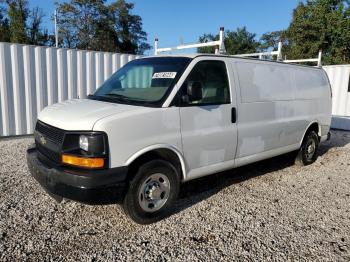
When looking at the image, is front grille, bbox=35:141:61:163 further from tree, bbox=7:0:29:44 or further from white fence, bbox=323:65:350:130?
tree, bbox=7:0:29:44

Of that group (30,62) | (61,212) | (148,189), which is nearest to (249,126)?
(148,189)

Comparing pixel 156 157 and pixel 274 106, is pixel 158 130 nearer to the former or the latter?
pixel 156 157

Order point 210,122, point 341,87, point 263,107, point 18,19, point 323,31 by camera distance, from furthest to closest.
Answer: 1. point 18,19
2. point 323,31
3. point 341,87
4. point 263,107
5. point 210,122

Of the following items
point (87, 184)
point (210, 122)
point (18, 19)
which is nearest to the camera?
point (87, 184)

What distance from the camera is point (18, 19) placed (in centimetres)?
3369

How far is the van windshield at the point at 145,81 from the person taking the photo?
3.86 m

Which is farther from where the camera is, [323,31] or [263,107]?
[323,31]

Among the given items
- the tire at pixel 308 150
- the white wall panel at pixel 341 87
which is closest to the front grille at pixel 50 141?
the tire at pixel 308 150

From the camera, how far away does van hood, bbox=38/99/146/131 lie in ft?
10.7

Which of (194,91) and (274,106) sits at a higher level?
(194,91)

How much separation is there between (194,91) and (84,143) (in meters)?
1.44

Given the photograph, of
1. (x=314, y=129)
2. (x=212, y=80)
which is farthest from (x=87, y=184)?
(x=314, y=129)

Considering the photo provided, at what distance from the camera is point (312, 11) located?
24.3 m

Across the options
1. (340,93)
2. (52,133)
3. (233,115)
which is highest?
(340,93)
